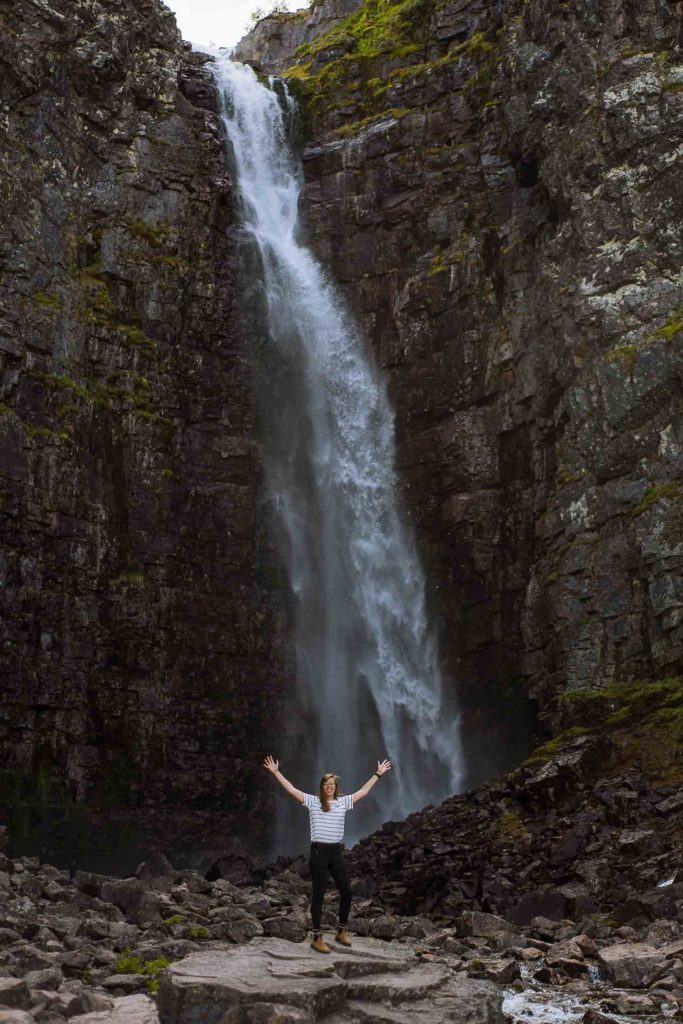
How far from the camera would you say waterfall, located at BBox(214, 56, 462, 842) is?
3447 cm

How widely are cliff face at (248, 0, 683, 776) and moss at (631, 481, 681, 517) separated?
2.2 inches

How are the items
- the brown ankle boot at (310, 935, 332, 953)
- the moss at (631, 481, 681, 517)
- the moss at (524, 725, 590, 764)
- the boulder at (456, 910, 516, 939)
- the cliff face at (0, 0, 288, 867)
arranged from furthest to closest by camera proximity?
the cliff face at (0, 0, 288, 867) < the moss at (631, 481, 681, 517) < the moss at (524, 725, 590, 764) < the boulder at (456, 910, 516, 939) < the brown ankle boot at (310, 935, 332, 953)

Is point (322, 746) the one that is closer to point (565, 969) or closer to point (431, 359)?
point (431, 359)

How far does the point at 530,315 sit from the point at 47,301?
48.7ft

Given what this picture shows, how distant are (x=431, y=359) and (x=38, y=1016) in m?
30.3

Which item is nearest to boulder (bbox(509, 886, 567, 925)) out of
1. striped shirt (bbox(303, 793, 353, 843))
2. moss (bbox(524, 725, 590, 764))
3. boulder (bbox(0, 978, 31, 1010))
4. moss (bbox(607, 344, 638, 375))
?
moss (bbox(524, 725, 590, 764))

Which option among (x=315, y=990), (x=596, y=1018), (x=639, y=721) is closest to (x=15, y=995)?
(x=315, y=990)

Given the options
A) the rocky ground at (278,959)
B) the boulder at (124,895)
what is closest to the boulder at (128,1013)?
the rocky ground at (278,959)

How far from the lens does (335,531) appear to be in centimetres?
3747

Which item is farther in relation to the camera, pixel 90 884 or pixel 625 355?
pixel 625 355

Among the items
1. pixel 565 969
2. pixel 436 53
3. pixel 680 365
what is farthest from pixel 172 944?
pixel 436 53

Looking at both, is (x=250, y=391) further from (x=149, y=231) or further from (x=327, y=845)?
(x=327, y=845)

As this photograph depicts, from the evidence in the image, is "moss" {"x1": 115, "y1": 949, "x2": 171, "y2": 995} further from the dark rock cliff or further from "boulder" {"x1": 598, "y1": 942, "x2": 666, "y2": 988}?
the dark rock cliff

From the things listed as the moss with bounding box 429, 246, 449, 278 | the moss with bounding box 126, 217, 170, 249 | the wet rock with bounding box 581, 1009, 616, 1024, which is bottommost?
the wet rock with bounding box 581, 1009, 616, 1024
